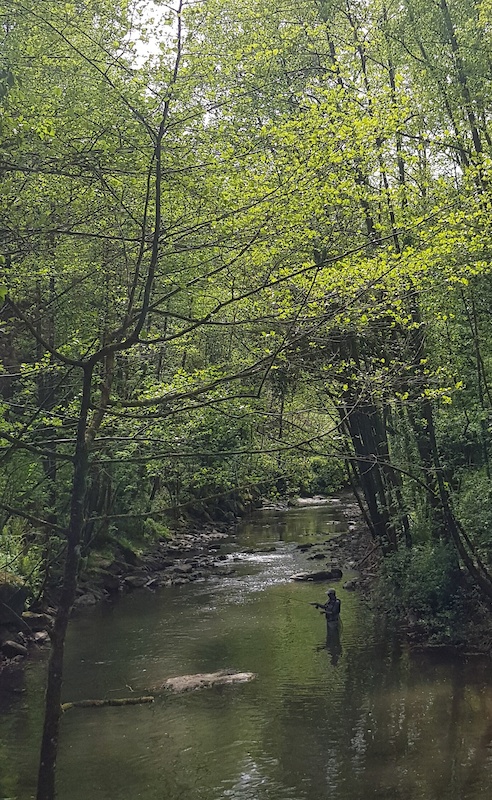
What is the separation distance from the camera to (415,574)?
15641 millimetres

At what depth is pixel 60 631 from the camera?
19.7 ft

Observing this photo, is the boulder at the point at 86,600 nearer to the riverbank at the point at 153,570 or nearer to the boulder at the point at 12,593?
the riverbank at the point at 153,570

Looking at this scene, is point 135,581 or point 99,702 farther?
point 135,581

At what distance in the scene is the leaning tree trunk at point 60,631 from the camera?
5685 millimetres

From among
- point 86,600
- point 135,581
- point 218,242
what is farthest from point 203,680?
point 135,581

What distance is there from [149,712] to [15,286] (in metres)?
7.58

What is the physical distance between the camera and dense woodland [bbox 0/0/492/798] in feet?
21.3

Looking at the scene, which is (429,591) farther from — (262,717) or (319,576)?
(319,576)

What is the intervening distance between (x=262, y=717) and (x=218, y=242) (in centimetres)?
789

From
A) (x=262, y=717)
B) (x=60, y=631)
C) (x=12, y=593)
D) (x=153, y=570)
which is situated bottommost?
(x=262, y=717)

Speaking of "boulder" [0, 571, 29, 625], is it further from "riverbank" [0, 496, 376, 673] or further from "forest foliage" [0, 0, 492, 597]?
"forest foliage" [0, 0, 492, 597]

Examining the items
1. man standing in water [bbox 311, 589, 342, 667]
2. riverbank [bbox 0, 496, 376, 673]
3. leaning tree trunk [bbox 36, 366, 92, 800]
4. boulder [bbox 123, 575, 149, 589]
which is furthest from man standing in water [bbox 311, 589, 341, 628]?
leaning tree trunk [bbox 36, 366, 92, 800]

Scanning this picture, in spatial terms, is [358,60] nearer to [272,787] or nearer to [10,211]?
[10,211]

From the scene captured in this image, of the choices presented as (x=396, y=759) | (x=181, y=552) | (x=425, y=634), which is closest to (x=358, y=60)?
(x=425, y=634)
